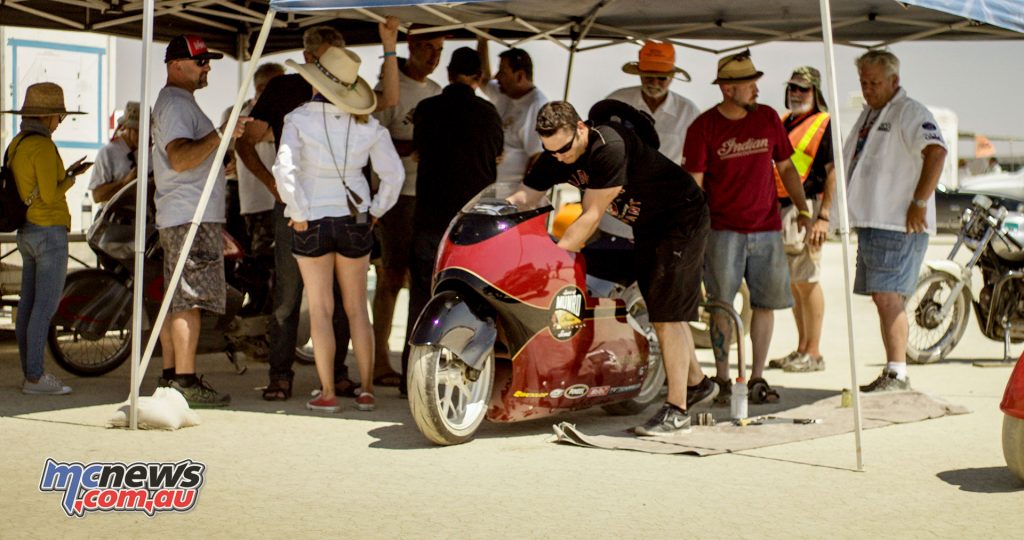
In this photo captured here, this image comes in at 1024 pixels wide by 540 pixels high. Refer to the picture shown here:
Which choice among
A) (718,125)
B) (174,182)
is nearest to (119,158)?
(174,182)

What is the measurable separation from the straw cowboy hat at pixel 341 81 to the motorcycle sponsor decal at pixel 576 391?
193 centimetres

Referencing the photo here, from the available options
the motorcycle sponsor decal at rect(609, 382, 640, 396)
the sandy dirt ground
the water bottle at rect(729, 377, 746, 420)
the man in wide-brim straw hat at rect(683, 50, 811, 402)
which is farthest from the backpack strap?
the water bottle at rect(729, 377, 746, 420)

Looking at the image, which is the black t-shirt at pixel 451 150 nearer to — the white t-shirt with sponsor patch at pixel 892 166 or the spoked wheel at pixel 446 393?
the spoked wheel at pixel 446 393

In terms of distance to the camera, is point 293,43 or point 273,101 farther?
point 293,43

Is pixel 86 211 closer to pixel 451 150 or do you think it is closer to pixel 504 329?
pixel 451 150

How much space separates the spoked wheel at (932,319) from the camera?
438 inches

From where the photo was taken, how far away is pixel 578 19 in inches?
395

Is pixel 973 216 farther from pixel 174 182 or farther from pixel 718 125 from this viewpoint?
pixel 174 182

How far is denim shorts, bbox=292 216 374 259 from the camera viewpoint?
803 cm

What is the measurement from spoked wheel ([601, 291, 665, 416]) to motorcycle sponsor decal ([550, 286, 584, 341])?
53 centimetres

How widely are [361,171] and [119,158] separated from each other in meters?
2.97

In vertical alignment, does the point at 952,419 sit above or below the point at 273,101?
below

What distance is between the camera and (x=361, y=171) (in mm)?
8273

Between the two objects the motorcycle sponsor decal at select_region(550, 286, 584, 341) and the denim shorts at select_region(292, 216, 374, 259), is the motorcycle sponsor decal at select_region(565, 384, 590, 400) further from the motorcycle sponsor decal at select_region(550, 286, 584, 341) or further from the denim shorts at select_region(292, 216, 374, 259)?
the denim shorts at select_region(292, 216, 374, 259)
